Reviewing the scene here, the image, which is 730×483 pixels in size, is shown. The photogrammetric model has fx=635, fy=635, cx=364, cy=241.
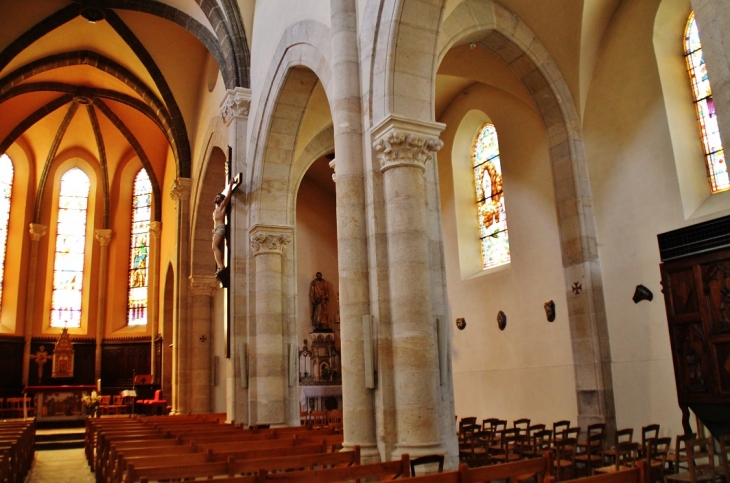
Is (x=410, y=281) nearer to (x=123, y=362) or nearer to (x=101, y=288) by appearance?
(x=123, y=362)

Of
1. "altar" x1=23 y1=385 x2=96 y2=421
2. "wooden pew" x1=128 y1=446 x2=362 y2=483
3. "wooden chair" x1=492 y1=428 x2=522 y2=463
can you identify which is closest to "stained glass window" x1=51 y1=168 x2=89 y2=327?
"altar" x1=23 y1=385 x2=96 y2=421

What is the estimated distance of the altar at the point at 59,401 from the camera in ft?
64.7

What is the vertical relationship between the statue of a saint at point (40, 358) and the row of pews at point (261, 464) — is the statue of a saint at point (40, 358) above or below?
above

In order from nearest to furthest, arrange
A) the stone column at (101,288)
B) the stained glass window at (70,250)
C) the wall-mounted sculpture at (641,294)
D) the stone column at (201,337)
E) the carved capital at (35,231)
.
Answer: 1. the wall-mounted sculpture at (641,294)
2. the stone column at (201,337)
3. the carved capital at (35,231)
4. the stone column at (101,288)
5. the stained glass window at (70,250)

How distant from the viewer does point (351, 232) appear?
8078mm

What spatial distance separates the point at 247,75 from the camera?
14688mm

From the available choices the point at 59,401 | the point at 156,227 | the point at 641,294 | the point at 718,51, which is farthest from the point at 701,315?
the point at 156,227

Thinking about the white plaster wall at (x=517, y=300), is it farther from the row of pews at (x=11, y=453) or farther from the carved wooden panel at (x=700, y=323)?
the row of pews at (x=11, y=453)

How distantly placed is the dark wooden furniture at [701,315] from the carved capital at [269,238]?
7152mm

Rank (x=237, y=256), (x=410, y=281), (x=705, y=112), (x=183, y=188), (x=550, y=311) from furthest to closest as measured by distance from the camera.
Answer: (x=183, y=188), (x=237, y=256), (x=550, y=311), (x=705, y=112), (x=410, y=281)

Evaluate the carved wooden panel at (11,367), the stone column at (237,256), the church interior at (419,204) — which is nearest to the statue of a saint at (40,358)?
the church interior at (419,204)

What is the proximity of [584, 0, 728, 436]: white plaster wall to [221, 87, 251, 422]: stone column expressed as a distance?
7124mm

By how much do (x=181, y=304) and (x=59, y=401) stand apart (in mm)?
5336

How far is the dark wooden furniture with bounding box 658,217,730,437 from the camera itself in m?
8.19
